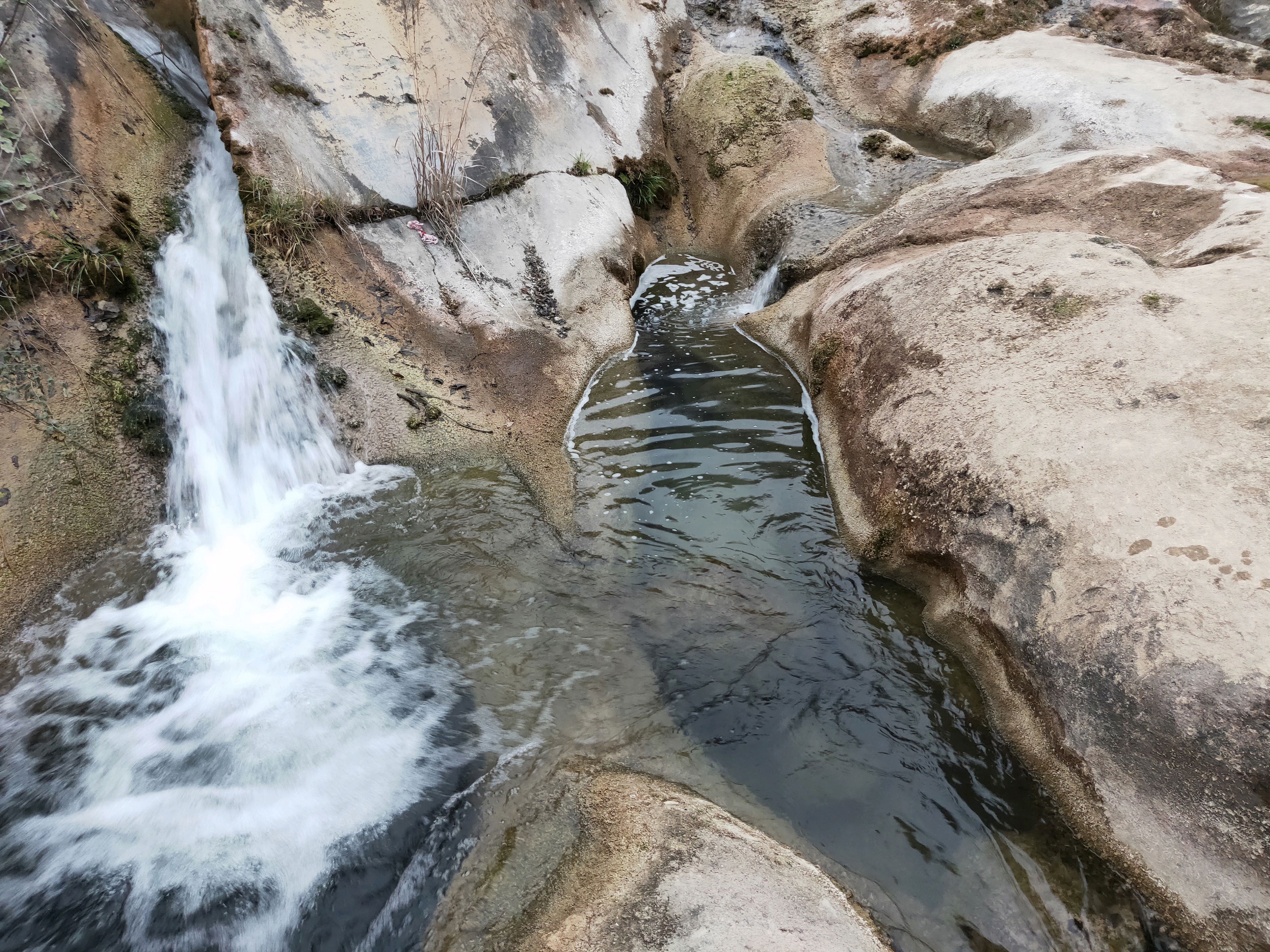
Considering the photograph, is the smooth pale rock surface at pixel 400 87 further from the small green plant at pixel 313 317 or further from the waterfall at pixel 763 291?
the waterfall at pixel 763 291

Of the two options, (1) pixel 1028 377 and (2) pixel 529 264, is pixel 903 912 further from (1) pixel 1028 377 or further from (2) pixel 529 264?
(2) pixel 529 264

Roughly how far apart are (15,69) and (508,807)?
571 centimetres

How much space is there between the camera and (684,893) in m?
2.45

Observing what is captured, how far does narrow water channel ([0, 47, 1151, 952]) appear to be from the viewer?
2.67 m

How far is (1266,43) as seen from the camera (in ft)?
28.0

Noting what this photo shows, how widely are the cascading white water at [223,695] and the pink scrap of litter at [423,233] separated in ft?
4.31

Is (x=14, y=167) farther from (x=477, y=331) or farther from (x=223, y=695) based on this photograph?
(x=223, y=695)

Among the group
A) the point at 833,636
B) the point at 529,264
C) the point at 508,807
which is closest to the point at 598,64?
the point at 529,264

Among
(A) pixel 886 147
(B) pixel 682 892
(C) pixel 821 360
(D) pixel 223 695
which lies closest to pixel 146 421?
(D) pixel 223 695

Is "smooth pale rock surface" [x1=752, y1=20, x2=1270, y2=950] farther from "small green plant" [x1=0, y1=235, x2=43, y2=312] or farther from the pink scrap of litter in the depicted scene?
"small green plant" [x1=0, y1=235, x2=43, y2=312]

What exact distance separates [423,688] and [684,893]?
1.72 metres

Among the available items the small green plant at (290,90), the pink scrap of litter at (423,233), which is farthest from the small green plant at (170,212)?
the pink scrap of litter at (423,233)

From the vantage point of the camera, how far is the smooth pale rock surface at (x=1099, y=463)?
2.49 meters

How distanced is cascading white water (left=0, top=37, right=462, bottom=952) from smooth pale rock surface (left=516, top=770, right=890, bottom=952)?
2.95 feet
